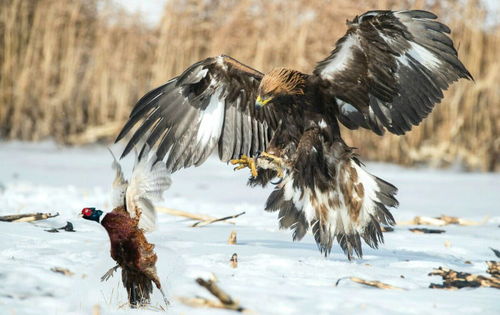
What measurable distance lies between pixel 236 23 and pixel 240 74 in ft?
21.7

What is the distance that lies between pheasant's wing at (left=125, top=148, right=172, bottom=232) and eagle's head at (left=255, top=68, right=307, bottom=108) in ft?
3.23

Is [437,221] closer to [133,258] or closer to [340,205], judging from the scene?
[340,205]

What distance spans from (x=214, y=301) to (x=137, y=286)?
38cm

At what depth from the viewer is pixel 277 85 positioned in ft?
13.3

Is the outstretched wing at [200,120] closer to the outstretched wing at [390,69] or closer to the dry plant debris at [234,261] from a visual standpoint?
the outstretched wing at [390,69]

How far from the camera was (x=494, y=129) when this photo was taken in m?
10.4

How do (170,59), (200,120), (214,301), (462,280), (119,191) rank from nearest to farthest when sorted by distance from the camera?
(214,301) < (119,191) < (462,280) < (200,120) < (170,59)

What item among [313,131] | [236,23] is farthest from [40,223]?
[236,23]

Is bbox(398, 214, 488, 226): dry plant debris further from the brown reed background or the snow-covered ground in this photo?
the brown reed background

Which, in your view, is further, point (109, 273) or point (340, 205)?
point (340, 205)

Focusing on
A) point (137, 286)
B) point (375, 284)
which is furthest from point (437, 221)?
point (137, 286)

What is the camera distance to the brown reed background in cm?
1036

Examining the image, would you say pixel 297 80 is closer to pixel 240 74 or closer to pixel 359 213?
pixel 240 74

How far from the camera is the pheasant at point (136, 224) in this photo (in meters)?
3.05
